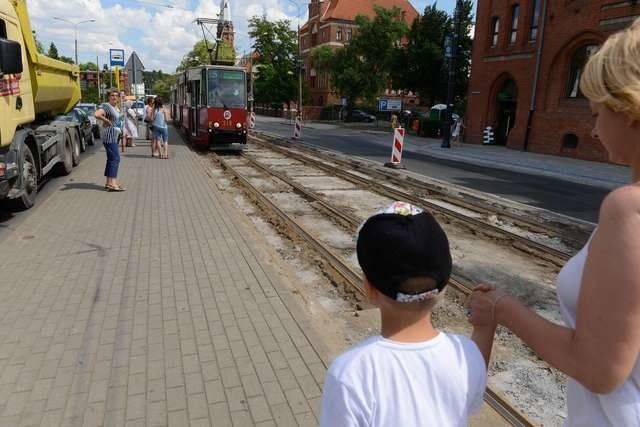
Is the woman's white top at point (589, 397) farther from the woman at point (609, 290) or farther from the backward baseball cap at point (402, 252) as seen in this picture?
the backward baseball cap at point (402, 252)

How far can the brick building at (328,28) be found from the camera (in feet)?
236

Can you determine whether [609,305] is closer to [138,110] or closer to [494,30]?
[494,30]

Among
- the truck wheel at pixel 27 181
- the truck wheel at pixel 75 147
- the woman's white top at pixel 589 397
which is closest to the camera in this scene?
the woman's white top at pixel 589 397

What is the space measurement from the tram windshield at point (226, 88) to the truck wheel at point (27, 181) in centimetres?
929

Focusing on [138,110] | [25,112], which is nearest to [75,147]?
[25,112]

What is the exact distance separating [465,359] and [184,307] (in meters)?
3.73

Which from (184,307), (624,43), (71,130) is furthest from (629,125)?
(71,130)

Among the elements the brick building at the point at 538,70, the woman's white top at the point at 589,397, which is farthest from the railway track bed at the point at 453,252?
the brick building at the point at 538,70

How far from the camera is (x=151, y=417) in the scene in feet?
10.2

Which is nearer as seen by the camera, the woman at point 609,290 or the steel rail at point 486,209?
the woman at point 609,290

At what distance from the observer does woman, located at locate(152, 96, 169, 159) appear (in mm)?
15891

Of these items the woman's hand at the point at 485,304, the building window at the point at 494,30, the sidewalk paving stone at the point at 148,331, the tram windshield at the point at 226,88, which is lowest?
the sidewalk paving stone at the point at 148,331

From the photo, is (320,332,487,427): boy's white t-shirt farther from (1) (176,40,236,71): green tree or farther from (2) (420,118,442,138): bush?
(1) (176,40,236,71): green tree

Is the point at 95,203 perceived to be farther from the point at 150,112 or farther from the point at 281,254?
the point at 150,112
